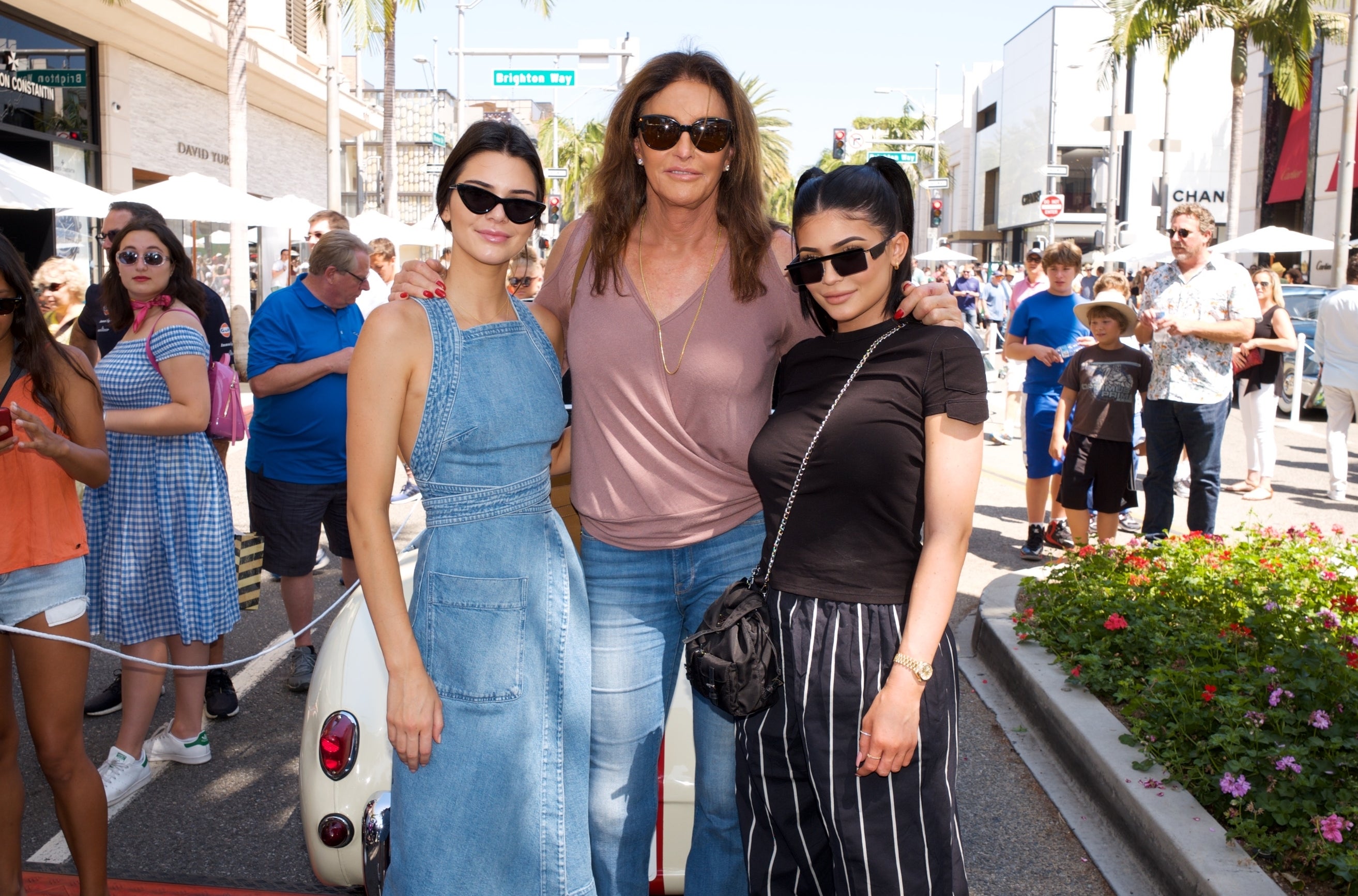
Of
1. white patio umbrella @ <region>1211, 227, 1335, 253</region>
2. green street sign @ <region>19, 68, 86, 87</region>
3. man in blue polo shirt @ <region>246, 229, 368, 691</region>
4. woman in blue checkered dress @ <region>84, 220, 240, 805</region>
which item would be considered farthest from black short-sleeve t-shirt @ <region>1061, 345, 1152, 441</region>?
green street sign @ <region>19, 68, 86, 87</region>

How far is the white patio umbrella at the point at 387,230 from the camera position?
18.9m

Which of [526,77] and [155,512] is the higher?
[526,77]

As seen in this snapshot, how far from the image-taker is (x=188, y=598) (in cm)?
440

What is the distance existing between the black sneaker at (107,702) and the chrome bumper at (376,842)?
2801mm

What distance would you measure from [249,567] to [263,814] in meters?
1.28

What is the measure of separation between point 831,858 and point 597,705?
1.93 ft

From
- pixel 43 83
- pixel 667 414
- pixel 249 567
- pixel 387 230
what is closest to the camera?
pixel 667 414

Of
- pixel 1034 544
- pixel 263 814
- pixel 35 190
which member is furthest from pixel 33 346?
pixel 35 190

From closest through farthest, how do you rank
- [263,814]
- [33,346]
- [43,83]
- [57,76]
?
[33,346]
[263,814]
[43,83]
[57,76]

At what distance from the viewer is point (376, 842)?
8.96 feet

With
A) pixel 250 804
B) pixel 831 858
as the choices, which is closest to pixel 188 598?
pixel 250 804

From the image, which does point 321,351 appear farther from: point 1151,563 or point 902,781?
point 1151,563

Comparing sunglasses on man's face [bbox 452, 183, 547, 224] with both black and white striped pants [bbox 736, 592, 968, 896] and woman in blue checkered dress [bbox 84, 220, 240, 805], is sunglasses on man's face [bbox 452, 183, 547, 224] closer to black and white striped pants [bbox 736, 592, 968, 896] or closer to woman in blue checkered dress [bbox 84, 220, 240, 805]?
black and white striped pants [bbox 736, 592, 968, 896]

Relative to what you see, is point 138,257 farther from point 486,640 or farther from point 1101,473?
point 1101,473
